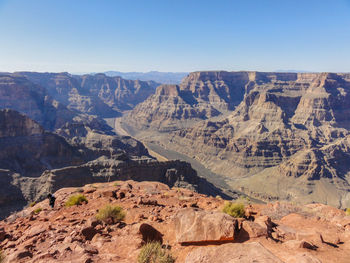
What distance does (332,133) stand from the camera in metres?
141

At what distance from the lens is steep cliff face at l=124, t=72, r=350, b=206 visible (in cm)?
9138

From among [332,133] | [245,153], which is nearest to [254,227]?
[245,153]

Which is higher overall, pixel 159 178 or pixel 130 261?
pixel 130 261

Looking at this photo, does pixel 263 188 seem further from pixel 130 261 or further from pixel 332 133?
pixel 130 261

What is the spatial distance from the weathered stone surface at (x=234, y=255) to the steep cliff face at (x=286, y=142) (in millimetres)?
85066

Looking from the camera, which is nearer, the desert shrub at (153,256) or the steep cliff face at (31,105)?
the desert shrub at (153,256)

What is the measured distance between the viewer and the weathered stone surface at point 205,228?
29.8 feet

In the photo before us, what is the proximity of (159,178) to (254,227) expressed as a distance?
1937 inches

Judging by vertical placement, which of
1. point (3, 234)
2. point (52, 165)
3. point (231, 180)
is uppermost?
point (3, 234)

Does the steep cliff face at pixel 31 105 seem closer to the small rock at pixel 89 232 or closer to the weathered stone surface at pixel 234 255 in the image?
the small rock at pixel 89 232

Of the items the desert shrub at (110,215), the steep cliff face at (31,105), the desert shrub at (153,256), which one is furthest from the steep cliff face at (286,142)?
the desert shrub at (153,256)

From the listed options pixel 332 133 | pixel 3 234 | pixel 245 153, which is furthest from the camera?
pixel 332 133

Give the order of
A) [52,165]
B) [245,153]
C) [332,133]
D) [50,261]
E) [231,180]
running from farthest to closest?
[332,133], [245,153], [231,180], [52,165], [50,261]

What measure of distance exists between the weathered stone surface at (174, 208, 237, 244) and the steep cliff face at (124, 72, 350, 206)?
3285 inches
